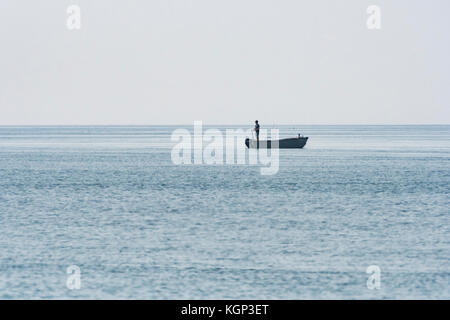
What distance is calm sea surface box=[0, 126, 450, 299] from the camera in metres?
26.9

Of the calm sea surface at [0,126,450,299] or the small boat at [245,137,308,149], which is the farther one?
the small boat at [245,137,308,149]

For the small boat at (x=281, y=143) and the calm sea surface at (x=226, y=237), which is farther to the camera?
the small boat at (x=281, y=143)

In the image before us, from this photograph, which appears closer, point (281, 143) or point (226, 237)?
point (226, 237)

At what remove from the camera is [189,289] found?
2645 centimetres

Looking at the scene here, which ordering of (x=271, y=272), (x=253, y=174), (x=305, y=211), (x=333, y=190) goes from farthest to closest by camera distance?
(x=253, y=174) → (x=333, y=190) → (x=305, y=211) → (x=271, y=272)

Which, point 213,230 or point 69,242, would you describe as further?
point 213,230

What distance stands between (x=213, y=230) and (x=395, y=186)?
86.5 ft

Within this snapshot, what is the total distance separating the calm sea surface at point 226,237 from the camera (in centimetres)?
2694

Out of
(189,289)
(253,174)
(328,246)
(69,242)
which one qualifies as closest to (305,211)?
(328,246)

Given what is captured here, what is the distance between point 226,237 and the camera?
36000mm

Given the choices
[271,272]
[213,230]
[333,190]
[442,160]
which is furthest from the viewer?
[442,160]

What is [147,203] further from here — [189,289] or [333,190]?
[189,289]
